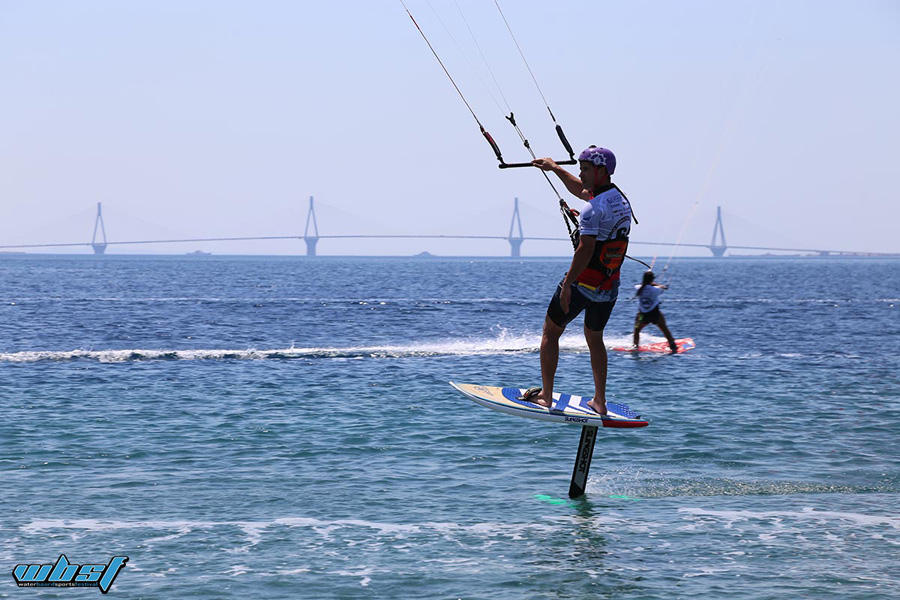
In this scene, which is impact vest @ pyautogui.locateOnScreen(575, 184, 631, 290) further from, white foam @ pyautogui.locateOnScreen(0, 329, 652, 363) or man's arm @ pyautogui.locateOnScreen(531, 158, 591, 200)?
white foam @ pyautogui.locateOnScreen(0, 329, 652, 363)

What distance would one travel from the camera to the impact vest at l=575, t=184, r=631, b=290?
11.0 metres

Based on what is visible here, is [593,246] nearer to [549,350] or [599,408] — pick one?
[549,350]

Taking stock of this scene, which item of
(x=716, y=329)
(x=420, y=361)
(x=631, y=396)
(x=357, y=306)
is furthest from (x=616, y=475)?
(x=357, y=306)

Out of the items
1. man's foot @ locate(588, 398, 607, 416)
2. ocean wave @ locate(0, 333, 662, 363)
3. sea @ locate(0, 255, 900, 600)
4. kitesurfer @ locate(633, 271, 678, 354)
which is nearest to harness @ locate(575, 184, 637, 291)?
man's foot @ locate(588, 398, 607, 416)

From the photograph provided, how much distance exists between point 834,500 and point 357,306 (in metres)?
54.2

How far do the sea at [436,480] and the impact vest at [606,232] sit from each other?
3239 mm

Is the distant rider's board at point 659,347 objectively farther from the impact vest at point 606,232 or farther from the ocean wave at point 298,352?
the impact vest at point 606,232

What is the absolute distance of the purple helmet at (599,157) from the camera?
→ 36.2ft

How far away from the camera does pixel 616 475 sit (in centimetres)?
1576

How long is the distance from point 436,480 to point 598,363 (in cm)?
430

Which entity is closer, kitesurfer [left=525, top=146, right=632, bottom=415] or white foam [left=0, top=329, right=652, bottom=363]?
kitesurfer [left=525, top=146, right=632, bottom=415]

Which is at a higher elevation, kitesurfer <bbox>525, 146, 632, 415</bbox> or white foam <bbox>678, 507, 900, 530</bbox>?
kitesurfer <bbox>525, 146, 632, 415</bbox>

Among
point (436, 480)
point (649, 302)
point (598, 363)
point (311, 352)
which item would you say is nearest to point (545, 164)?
point (598, 363)

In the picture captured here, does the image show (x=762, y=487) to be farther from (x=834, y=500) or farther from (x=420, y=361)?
(x=420, y=361)
